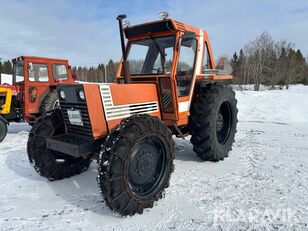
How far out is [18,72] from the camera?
9227 millimetres

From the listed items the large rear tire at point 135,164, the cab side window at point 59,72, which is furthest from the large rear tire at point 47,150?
the cab side window at point 59,72

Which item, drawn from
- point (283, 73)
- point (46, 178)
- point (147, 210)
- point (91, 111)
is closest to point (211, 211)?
point (147, 210)

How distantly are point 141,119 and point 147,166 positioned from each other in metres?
0.68

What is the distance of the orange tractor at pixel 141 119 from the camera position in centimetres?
341

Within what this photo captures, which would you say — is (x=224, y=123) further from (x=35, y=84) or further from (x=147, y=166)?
(x=35, y=84)

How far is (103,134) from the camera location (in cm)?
377

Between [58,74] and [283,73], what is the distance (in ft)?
117

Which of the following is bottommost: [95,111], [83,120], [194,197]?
[194,197]

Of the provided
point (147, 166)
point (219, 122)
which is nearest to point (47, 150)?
point (147, 166)

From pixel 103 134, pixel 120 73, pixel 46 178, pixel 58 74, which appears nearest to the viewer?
pixel 103 134

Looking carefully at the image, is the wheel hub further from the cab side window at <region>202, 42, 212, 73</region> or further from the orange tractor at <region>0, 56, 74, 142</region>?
the orange tractor at <region>0, 56, 74, 142</region>

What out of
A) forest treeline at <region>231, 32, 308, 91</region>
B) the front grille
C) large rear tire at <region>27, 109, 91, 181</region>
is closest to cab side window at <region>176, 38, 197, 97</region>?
the front grille

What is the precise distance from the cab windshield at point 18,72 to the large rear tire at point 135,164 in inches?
267

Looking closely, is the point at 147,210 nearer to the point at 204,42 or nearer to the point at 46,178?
the point at 46,178
